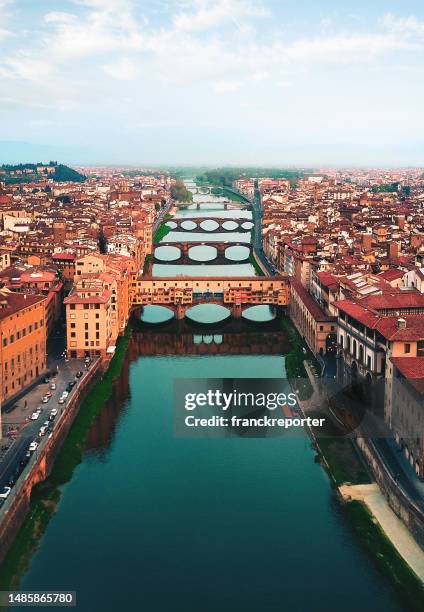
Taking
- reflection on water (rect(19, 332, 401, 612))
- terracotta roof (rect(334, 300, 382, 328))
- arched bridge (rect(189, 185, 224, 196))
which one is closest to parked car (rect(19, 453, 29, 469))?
reflection on water (rect(19, 332, 401, 612))

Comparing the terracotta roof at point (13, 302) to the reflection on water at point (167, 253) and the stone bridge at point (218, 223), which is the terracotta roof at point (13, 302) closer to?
the reflection on water at point (167, 253)

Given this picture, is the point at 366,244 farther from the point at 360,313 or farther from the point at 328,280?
the point at 360,313

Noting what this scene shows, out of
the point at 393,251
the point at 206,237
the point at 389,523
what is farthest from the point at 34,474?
the point at 206,237

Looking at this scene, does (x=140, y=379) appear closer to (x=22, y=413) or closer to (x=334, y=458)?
(x=22, y=413)

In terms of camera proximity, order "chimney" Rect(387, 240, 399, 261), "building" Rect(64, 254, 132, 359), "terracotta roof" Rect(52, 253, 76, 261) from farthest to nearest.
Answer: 1. "chimney" Rect(387, 240, 399, 261)
2. "terracotta roof" Rect(52, 253, 76, 261)
3. "building" Rect(64, 254, 132, 359)

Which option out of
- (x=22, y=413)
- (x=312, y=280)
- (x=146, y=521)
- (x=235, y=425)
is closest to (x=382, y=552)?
(x=146, y=521)

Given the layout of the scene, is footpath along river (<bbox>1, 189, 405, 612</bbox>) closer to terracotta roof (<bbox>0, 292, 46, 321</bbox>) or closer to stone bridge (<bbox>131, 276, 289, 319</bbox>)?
terracotta roof (<bbox>0, 292, 46, 321</bbox>)
